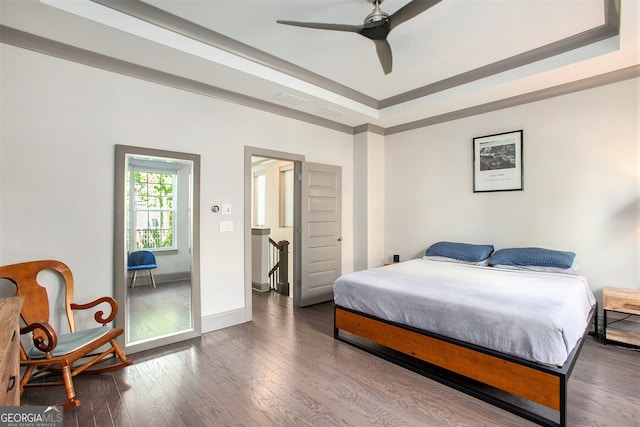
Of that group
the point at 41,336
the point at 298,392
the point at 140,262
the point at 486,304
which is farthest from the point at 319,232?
the point at 41,336

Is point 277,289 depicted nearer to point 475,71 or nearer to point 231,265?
point 231,265

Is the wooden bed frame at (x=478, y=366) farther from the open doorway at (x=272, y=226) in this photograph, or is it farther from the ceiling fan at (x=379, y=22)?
the open doorway at (x=272, y=226)

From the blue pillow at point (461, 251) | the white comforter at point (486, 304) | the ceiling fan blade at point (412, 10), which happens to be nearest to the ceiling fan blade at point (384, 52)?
the ceiling fan blade at point (412, 10)

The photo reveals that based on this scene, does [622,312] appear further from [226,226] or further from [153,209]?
[153,209]

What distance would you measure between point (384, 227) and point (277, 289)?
2.24 m

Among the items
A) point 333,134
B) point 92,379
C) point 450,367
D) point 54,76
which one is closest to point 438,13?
point 333,134

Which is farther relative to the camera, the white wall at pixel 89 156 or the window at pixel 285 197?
the window at pixel 285 197

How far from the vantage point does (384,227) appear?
5.40 metres

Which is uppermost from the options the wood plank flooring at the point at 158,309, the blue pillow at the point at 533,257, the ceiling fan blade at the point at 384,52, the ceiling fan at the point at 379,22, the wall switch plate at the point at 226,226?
the ceiling fan at the point at 379,22

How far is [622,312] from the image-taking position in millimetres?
2912

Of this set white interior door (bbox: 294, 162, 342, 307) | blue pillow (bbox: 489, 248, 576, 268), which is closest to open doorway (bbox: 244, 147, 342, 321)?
white interior door (bbox: 294, 162, 342, 307)

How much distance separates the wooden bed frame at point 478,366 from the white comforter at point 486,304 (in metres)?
0.06

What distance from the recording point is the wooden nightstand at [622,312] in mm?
2895

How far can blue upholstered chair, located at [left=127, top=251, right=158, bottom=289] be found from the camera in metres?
3.05
